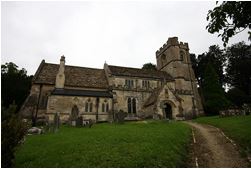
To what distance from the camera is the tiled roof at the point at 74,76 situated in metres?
32.3

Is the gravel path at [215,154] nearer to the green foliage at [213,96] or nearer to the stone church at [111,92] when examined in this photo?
the stone church at [111,92]

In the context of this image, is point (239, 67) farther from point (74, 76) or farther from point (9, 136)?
point (9, 136)

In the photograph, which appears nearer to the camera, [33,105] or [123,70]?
[33,105]

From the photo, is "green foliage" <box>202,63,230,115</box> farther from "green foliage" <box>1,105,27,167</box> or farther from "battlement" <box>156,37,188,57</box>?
"green foliage" <box>1,105,27,167</box>

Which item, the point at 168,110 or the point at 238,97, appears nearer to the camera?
the point at 168,110

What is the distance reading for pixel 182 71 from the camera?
4303cm

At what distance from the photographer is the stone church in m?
29.1

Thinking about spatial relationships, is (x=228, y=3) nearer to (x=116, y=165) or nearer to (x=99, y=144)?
(x=116, y=165)

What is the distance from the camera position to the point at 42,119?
2795 centimetres

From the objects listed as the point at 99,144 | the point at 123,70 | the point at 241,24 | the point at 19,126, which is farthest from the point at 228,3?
the point at 123,70

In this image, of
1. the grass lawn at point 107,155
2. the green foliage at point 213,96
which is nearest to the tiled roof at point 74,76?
the green foliage at point 213,96

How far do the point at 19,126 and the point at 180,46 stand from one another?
140ft

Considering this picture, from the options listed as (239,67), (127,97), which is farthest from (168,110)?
(239,67)

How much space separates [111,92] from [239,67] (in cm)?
3737
